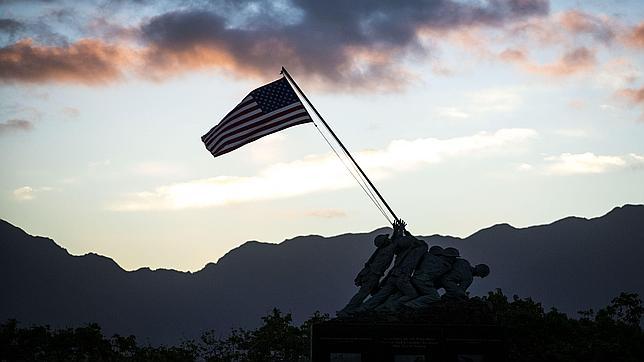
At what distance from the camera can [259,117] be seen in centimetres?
2792

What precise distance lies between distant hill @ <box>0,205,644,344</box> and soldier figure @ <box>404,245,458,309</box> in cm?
11072

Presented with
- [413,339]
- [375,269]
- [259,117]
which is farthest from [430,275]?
[259,117]

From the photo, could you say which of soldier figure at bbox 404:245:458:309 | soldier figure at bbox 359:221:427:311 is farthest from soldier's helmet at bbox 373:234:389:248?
soldier figure at bbox 404:245:458:309

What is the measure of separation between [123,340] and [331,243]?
475 feet

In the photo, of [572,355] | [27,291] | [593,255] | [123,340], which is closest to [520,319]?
[572,355]

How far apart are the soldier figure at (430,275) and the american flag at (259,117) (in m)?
6.21

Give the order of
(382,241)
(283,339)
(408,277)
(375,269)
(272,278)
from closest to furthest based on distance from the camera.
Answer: (408,277)
(375,269)
(382,241)
(283,339)
(272,278)

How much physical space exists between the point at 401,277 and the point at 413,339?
333 centimetres

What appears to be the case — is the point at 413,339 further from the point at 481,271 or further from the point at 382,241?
the point at 481,271

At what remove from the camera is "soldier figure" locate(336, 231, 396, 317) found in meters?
28.3

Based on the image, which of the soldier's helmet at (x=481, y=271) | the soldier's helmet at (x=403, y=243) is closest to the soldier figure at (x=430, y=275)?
the soldier's helmet at (x=403, y=243)

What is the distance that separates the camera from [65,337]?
46.8 meters

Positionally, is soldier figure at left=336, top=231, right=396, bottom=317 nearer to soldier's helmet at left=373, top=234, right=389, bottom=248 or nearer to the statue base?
soldier's helmet at left=373, top=234, right=389, bottom=248

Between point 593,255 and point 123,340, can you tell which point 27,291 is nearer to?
point 593,255
